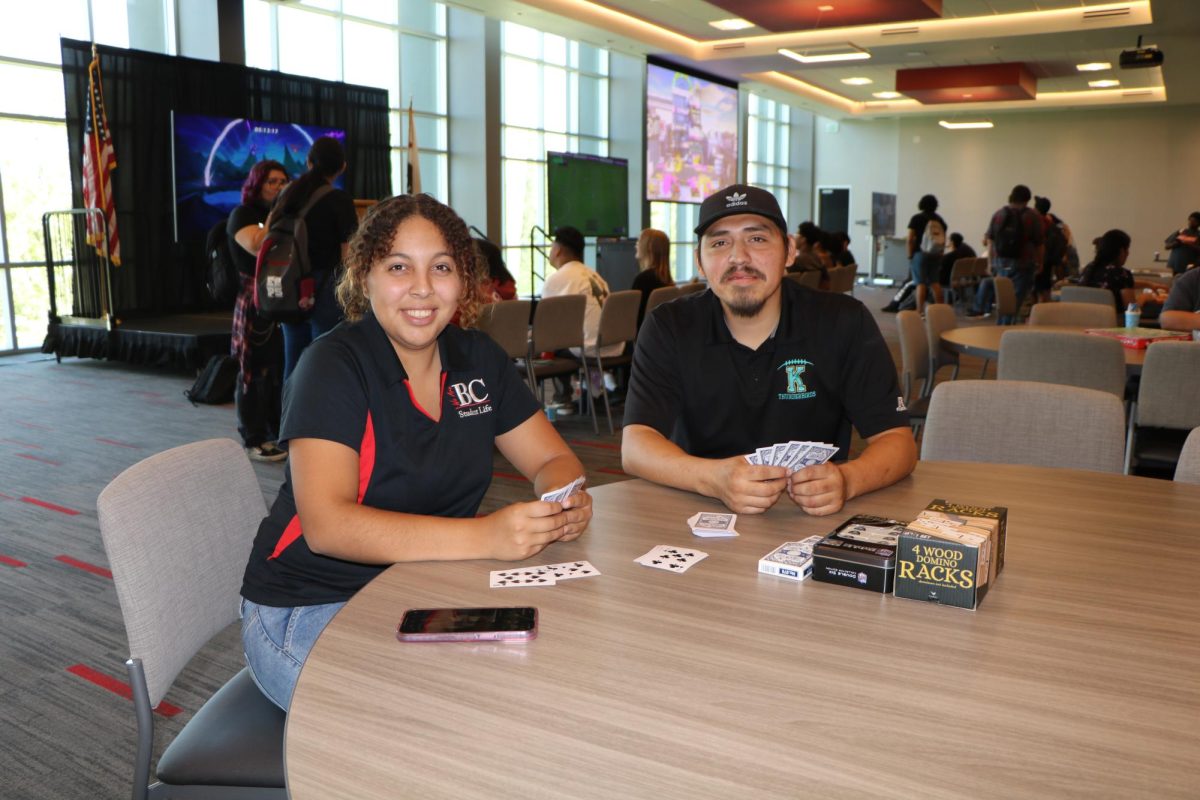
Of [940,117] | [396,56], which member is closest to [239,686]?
[396,56]

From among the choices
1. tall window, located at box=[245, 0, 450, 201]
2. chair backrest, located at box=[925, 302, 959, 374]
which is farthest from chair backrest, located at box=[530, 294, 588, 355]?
tall window, located at box=[245, 0, 450, 201]

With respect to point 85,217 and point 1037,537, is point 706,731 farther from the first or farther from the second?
point 85,217

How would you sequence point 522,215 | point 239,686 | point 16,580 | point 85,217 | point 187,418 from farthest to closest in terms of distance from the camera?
point 522,215
point 85,217
point 187,418
point 16,580
point 239,686

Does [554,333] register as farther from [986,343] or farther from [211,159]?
[211,159]

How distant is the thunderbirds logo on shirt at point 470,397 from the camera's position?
182 cm

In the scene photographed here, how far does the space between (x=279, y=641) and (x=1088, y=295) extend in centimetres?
620

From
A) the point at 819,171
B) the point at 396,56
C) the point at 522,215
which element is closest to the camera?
the point at 396,56

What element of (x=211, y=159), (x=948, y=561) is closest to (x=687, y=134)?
(x=211, y=159)

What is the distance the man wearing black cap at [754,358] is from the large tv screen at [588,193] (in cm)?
924

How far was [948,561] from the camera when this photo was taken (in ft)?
4.41

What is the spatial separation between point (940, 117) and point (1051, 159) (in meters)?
2.28

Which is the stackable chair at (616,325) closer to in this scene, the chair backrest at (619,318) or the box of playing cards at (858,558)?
the chair backrest at (619,318)

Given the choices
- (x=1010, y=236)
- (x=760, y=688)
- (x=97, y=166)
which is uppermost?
(x=97, y=166)

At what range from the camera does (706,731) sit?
1.01 metres
